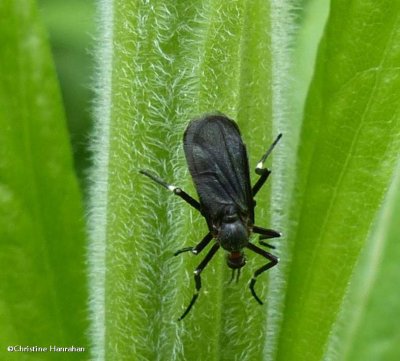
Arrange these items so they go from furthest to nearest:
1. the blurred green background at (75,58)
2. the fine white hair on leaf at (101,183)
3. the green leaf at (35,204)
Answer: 1. the blurred green background at (75,58)
2. the green leaf at (35,204)
3. the fine white hair on leaf at (101,183)

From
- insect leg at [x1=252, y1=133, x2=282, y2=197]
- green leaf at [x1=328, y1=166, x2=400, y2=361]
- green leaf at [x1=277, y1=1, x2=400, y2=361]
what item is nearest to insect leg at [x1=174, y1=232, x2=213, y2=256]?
insect leg at [x1=252, y1=133, x2=282, y2=197]

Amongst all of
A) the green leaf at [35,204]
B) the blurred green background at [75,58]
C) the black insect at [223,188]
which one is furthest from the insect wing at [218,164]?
the blurred green background at [75,58]

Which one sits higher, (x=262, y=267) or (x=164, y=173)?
(x=164, y=173)

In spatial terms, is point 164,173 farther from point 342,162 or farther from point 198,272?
point 342,162

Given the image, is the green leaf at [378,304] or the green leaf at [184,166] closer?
the green leaf at [184,166]

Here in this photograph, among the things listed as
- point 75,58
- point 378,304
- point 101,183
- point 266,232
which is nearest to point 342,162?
point 266,232

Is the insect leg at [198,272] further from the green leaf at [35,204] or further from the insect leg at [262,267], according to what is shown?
the green leaf at [35,204]

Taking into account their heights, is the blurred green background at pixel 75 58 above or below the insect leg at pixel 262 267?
above

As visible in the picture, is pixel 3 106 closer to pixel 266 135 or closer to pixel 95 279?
pixel 95 279
